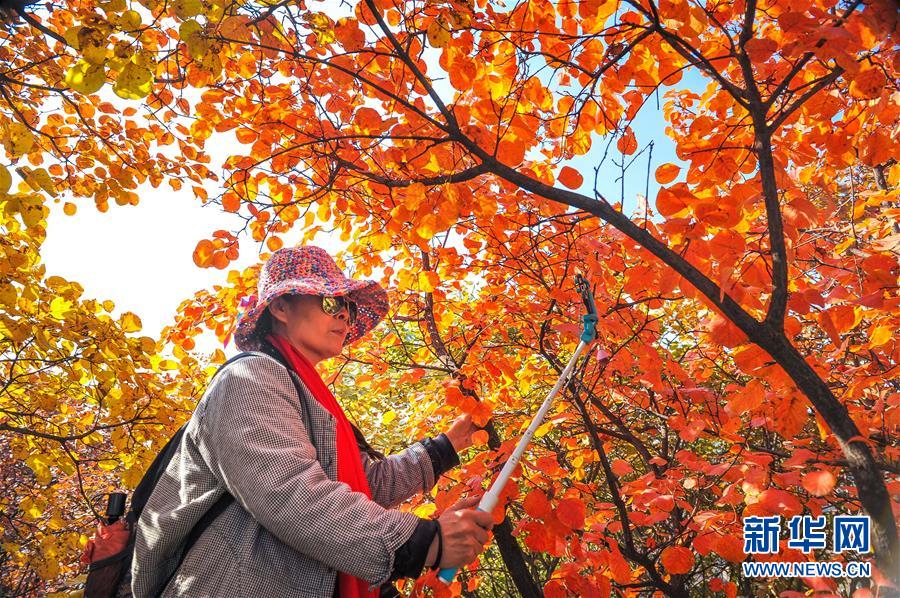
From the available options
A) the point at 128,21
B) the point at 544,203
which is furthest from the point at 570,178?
the point at 128,21

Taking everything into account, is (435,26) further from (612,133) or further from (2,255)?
(2,255)

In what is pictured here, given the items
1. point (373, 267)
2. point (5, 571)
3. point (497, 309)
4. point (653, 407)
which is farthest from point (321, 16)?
point (5, 571)

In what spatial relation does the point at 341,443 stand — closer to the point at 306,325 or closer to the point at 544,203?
the point at 306,325

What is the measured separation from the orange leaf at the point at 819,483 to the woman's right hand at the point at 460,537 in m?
0.99

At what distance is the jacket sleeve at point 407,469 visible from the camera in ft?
6.07

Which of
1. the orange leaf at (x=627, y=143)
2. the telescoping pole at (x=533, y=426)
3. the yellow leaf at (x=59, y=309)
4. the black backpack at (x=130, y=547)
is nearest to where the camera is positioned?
the black backpack at (x=130, y=547)

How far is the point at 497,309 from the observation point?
3.38m

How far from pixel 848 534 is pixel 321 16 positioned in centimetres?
284

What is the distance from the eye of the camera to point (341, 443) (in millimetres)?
1421

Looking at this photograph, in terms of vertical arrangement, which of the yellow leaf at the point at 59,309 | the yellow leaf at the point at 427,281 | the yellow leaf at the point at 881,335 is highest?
the yellow leaf at the point at 427,281

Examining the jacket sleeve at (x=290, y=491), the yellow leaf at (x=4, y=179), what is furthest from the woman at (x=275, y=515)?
the yellow leaf at (x=4, y=179)

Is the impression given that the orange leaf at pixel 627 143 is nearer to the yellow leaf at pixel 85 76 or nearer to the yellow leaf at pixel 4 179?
the yellow leaf at pixel 85 76

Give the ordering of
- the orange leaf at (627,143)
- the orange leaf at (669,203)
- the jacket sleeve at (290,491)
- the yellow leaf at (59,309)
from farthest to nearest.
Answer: the yellow leaf at (59,309) → the orange leaf at (627,143) → the orange leaf at (669,203) → the jacket sleeve at (290,491)

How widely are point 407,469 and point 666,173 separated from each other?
1.40 meters
